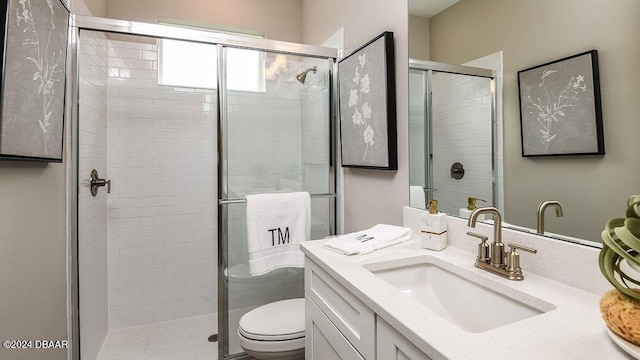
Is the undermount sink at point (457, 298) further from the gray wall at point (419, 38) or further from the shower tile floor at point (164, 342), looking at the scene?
the shower tile floor at point (164, 342)

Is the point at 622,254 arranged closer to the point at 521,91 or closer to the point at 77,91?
the point at 521,91

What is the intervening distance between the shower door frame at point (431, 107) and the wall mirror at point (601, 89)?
31 mm

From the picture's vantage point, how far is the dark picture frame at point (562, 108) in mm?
833

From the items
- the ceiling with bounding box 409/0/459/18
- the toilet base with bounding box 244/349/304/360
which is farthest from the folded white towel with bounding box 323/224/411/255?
the ceiling with bounding box 409/0/459/18

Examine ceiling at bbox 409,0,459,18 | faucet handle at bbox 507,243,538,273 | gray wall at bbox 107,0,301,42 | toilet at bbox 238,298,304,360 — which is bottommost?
toilet at bbox 238,298,304,360

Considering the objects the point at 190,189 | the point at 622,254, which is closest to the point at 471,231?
the point at 622,254

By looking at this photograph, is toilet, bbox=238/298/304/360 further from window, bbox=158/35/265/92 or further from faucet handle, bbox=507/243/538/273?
window, bbox=158/35/265/92

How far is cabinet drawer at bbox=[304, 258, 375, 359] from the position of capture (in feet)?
2.77

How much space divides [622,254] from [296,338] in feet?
4.34

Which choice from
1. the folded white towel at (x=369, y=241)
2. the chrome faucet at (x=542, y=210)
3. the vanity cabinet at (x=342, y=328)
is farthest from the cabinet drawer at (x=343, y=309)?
the chrome faucet at (x=542, y=210)

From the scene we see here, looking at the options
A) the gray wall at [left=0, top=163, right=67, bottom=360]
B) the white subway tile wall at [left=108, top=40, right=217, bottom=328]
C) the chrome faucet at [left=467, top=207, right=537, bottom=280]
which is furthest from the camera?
the white subway tile wall at [left=108, top=40, right=217, bottom=328]

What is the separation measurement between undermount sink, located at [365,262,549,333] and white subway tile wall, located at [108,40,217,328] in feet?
6.44

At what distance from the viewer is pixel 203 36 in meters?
1.80

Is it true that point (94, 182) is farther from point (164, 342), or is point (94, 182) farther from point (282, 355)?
point (282, 355)
